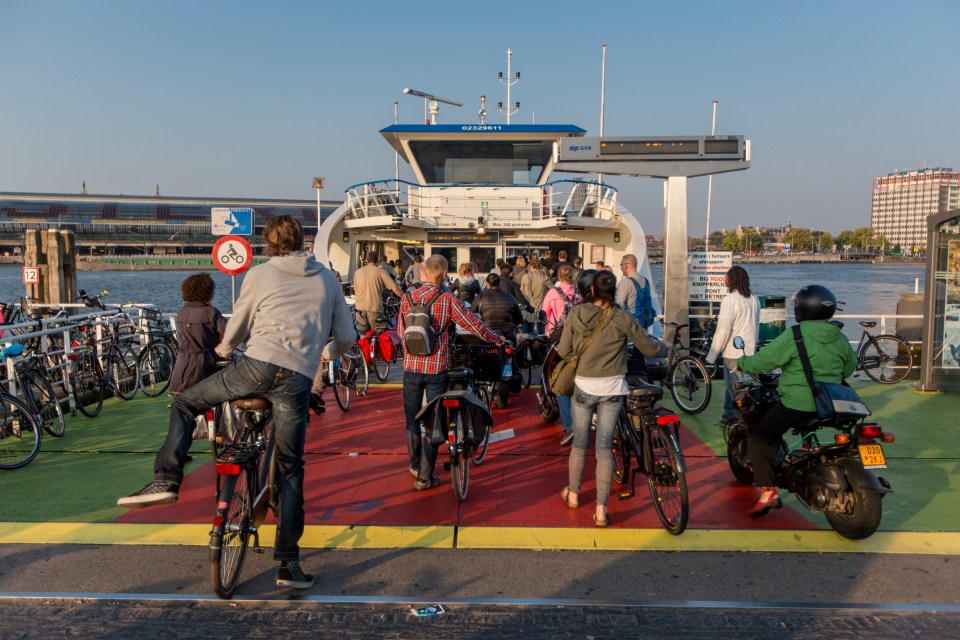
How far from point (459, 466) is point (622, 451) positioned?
119 cm

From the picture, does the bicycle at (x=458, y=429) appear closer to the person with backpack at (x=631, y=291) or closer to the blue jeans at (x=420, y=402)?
the blue jeans at (x=420, y=402)

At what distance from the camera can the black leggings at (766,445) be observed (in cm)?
464

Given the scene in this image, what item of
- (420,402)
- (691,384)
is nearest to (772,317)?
(691,384)

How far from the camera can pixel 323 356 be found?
395 cm

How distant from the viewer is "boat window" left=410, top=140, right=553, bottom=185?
16.7 metres

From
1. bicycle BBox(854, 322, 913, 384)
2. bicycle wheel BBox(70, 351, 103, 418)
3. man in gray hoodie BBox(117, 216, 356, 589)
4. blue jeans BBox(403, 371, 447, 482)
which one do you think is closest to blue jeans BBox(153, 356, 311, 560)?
man in gray hoodie BBox(117, 216, 356, 589)

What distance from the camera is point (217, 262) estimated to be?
9172 mm

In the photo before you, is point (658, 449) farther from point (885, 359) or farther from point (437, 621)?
point (885, 359)

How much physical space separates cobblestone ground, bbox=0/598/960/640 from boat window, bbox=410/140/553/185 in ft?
46.4

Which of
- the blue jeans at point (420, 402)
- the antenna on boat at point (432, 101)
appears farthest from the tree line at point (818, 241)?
the blue jeans at point (420, 402)

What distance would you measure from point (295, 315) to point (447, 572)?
1652 mm

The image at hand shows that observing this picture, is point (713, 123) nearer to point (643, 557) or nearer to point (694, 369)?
point (694, 369)

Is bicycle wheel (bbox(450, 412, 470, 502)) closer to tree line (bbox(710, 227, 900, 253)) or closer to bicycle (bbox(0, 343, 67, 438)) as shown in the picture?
bicycle (bbox(0, 343, 67, 438))

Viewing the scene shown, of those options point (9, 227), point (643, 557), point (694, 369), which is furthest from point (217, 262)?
point (9, 227)
